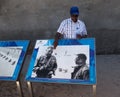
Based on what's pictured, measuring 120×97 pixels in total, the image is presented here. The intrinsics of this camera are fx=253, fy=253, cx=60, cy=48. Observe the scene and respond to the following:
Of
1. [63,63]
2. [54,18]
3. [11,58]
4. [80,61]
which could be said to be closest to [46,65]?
[63,63]

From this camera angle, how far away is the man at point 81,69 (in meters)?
4.14

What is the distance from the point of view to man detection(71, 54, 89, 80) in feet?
13.6

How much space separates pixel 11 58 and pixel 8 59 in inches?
2.5

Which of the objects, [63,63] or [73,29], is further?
[73,29]

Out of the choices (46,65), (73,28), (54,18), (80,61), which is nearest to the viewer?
(80,61)

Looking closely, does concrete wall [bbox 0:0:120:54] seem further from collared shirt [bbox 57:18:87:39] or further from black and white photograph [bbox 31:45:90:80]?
black and white photograph [bbox 31:45:90:80]

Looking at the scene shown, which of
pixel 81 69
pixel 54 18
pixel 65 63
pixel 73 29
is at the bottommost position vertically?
pixel 81 69

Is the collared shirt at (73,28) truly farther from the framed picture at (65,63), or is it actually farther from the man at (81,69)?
the man at (81,69)

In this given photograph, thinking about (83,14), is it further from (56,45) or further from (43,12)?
(56,45)

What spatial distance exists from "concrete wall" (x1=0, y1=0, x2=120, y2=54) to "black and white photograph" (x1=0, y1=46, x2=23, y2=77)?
5.39 ft

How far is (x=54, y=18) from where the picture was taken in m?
6.27

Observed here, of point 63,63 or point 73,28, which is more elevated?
point 73,28

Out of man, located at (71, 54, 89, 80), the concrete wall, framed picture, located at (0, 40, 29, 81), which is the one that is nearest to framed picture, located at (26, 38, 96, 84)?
man, located at (71, 54, 89, 80)

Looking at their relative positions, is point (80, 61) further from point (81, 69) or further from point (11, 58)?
point (11, 58)
